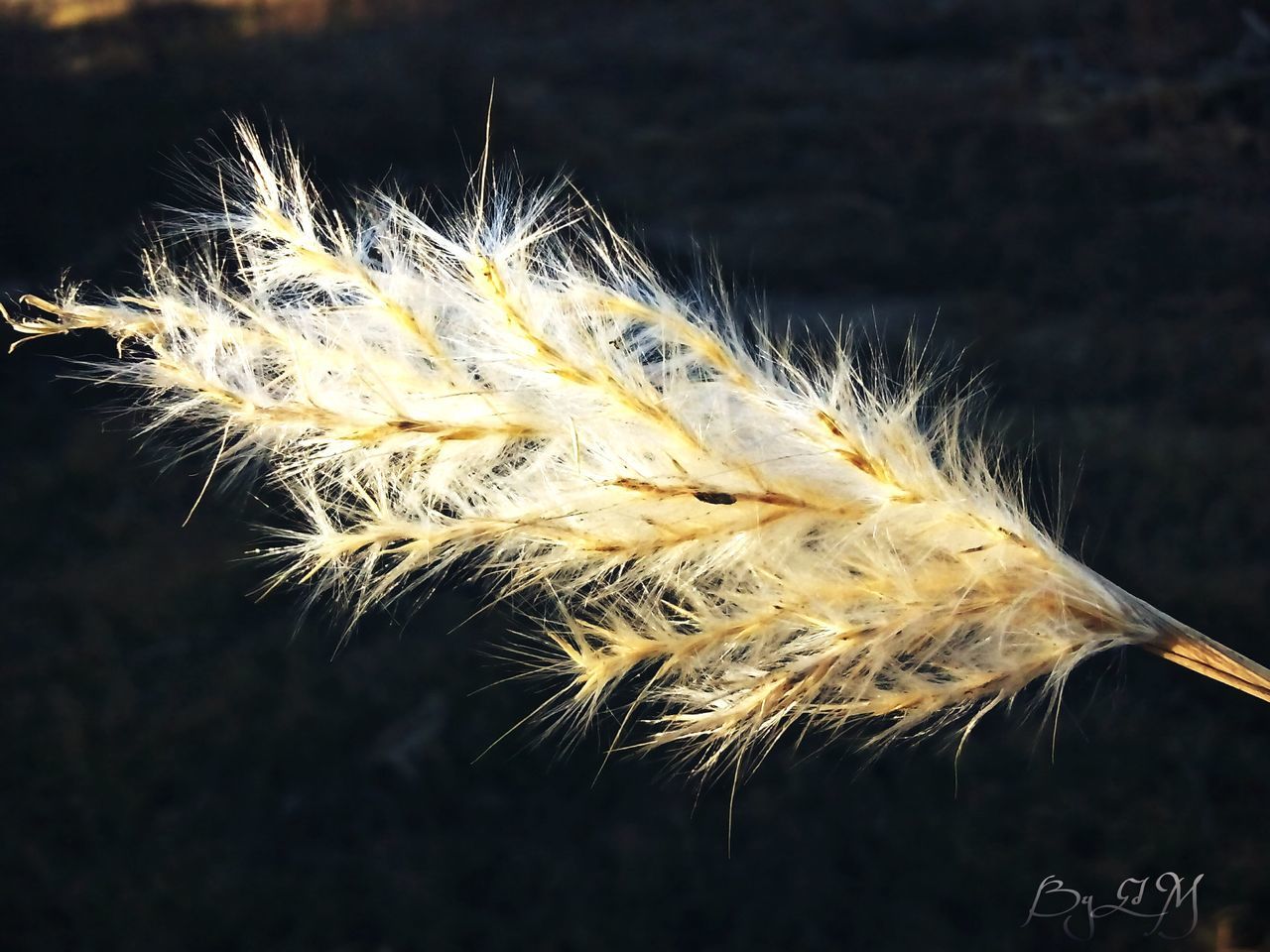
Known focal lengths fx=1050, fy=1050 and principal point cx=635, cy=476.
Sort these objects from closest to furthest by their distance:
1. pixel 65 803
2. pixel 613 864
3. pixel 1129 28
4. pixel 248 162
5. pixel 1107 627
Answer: pixel 1107 627 < pixel 248 162 < pixel 613 864 < pixel 65 803 < pixel 1129 28

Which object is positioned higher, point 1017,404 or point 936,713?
point 936,713

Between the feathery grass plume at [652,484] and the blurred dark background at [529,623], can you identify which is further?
the blurred dark background at [529,623]

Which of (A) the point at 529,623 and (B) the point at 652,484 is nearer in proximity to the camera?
(B) the point at 652,484

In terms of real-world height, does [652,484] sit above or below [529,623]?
above

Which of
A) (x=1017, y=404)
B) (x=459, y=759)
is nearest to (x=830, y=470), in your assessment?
(x=459, y=759)

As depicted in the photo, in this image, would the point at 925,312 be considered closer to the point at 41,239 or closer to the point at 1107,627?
the point at 41,239

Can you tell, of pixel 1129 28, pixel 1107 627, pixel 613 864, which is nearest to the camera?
pixel 1107 627

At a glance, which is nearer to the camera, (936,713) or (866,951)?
(936,713)
